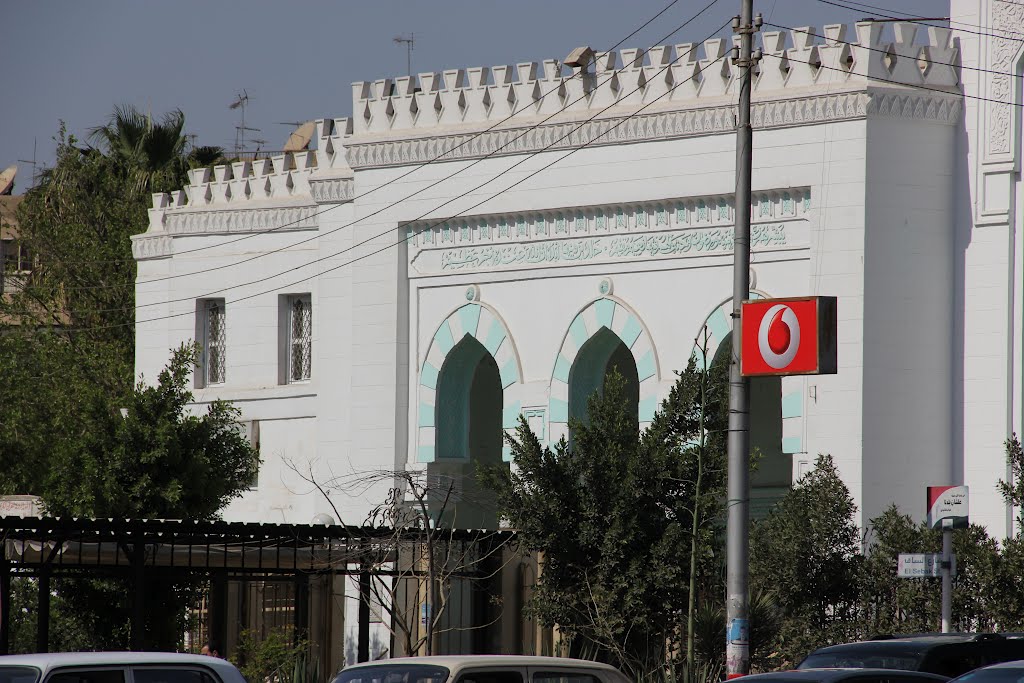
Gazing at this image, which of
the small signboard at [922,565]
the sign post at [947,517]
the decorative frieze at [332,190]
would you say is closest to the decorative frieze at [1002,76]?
the sign post at [947,517]

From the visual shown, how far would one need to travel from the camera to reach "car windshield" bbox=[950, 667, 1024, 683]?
9.69m

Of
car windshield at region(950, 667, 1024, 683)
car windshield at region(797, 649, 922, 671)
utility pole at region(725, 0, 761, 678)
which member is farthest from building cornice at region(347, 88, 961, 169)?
car windshield at region(950, 667, 1024, 683)

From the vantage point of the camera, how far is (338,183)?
2788 cm

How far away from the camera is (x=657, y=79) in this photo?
2400 centimetres

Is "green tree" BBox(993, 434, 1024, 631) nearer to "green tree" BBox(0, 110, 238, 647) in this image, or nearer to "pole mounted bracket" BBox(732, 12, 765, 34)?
"pole mounted bracket" BBox(732, 12, 765, 34)

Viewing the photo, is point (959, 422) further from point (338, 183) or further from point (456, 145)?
point (338, 183)

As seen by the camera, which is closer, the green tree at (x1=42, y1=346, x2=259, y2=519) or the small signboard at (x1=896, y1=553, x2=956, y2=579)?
the small signboard at (x1=896, y1=553, x2=956, y2=579)

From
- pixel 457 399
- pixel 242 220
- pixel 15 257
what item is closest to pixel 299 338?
pixel 242 220

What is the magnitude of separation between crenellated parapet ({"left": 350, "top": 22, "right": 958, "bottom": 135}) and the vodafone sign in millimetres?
8815

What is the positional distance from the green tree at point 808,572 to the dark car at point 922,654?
6.24m

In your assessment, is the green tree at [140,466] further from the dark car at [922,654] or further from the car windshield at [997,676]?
the car windshield at [997,676]

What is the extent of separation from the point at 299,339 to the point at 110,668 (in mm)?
19494

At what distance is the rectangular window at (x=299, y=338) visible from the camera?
2920cm

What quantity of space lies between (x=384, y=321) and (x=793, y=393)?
7102 mm
